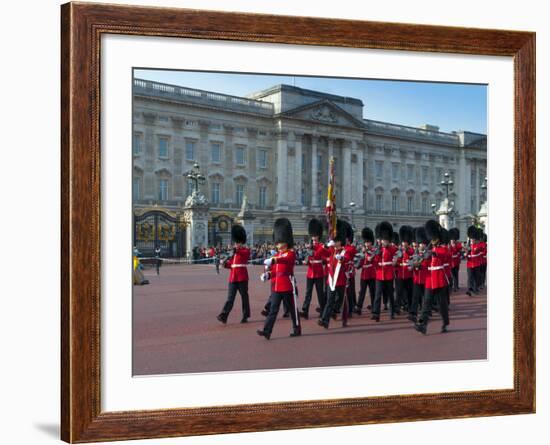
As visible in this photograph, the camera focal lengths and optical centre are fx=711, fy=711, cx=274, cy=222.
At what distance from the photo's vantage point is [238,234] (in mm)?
7148

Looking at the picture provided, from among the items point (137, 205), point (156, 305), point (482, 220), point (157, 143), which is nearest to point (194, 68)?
point (157, 143)

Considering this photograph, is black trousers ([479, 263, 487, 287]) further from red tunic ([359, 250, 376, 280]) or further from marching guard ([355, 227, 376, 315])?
red tunic ([359, 250, 376, 280])

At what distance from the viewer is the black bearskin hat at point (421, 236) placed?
7.71 m

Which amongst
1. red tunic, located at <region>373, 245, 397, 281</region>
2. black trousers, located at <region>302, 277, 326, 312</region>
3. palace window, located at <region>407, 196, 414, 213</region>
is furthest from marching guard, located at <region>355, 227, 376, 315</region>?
palace window, located at <region>407, 196, 414, 213</region>

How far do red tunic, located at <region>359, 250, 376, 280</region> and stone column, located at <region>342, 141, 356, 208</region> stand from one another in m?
1.59

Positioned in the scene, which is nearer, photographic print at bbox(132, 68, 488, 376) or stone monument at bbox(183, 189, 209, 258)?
photographic print at bbox(132, 68, 488, 376)

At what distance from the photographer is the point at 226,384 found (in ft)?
18.9

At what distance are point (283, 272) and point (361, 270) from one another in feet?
6.00

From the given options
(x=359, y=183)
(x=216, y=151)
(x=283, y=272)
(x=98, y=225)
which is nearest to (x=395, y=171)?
(x=359, y=183)

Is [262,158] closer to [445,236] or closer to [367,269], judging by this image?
[445,236]

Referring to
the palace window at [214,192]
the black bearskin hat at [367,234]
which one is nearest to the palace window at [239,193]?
the palace window at [214,192]

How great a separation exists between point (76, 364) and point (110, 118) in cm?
189

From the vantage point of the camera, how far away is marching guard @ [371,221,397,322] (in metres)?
7.88

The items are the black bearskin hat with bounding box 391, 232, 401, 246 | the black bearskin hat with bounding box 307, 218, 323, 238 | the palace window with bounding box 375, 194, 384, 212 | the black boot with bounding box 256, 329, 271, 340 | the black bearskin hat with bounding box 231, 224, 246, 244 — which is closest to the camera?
the black boot with bounding box 256, 329, 271, 340
